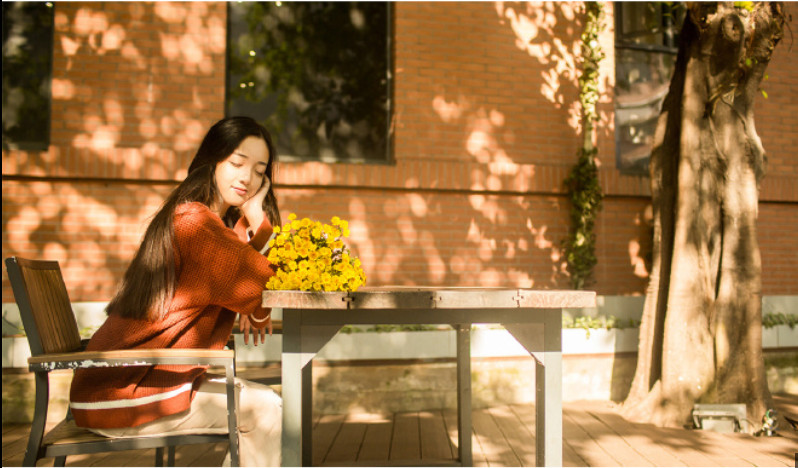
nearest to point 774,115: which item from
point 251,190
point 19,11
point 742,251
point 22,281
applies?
point 742,251

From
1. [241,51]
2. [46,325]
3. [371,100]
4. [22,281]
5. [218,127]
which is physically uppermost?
[241,51]

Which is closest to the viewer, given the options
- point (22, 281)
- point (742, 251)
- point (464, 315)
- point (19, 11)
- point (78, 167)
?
point (22, 281)

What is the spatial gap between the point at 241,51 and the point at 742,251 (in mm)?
4733

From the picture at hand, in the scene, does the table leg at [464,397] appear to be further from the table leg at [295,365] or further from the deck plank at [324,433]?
the table leg at [295,365]

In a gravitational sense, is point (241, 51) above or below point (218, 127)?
above

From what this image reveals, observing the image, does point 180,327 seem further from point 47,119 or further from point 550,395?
point 47,119

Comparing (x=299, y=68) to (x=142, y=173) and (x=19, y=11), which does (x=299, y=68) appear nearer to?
(x=142, y=173)

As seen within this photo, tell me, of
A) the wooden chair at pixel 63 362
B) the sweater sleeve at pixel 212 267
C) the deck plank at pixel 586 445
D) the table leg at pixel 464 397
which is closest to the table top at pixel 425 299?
the sweater sleeve at pixel 212 267

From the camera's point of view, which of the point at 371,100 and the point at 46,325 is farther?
the point at 371,100

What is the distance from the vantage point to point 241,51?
6.02m

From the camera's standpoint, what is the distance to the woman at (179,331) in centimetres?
213

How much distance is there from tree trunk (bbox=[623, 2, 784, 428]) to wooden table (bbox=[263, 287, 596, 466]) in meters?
2.64

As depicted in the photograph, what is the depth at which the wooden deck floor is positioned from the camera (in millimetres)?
3703

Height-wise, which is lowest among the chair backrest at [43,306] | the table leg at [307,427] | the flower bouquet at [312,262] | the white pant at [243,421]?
the table leg at [307,427]
